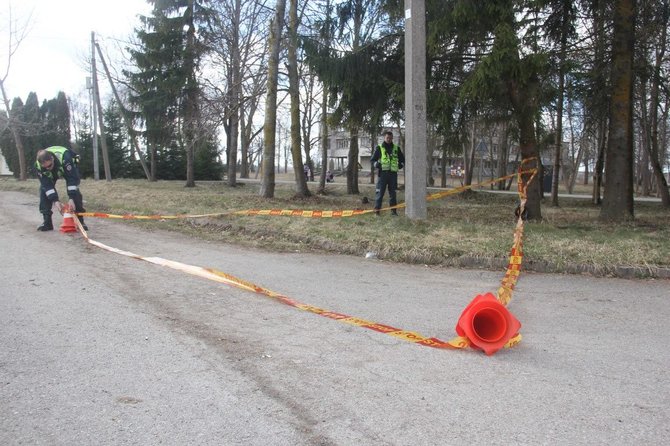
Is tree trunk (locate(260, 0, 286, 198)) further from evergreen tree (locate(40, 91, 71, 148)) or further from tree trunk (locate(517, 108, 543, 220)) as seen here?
evergreen tree (locate(40, 91, 71, 148))

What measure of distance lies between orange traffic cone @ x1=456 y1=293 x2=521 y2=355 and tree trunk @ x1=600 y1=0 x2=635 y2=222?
874cm

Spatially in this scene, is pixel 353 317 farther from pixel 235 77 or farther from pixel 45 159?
pixel 235 77

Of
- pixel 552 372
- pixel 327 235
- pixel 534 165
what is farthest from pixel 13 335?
pixel 534 165

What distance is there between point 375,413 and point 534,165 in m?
10.6

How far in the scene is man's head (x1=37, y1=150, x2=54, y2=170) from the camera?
10.6 meters

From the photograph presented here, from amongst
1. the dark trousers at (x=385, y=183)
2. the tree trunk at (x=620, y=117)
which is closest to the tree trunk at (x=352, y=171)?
the dark trousers at (x=385, y=183)

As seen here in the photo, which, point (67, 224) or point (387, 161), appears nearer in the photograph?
point (67, 224)

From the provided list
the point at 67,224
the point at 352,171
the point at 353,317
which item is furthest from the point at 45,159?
the point at 352,171

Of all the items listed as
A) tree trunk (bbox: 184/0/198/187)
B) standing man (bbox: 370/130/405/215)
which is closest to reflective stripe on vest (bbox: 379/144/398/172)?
standing man (bbox: 370/130/405/215)

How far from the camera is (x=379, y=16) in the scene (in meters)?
15.6

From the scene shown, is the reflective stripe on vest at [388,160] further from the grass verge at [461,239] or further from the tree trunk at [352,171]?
the tree trunk at [352,171]

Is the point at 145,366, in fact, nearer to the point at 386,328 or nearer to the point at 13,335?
the point at 13,335

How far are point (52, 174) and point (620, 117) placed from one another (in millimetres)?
12338

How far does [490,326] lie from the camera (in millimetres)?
4598
